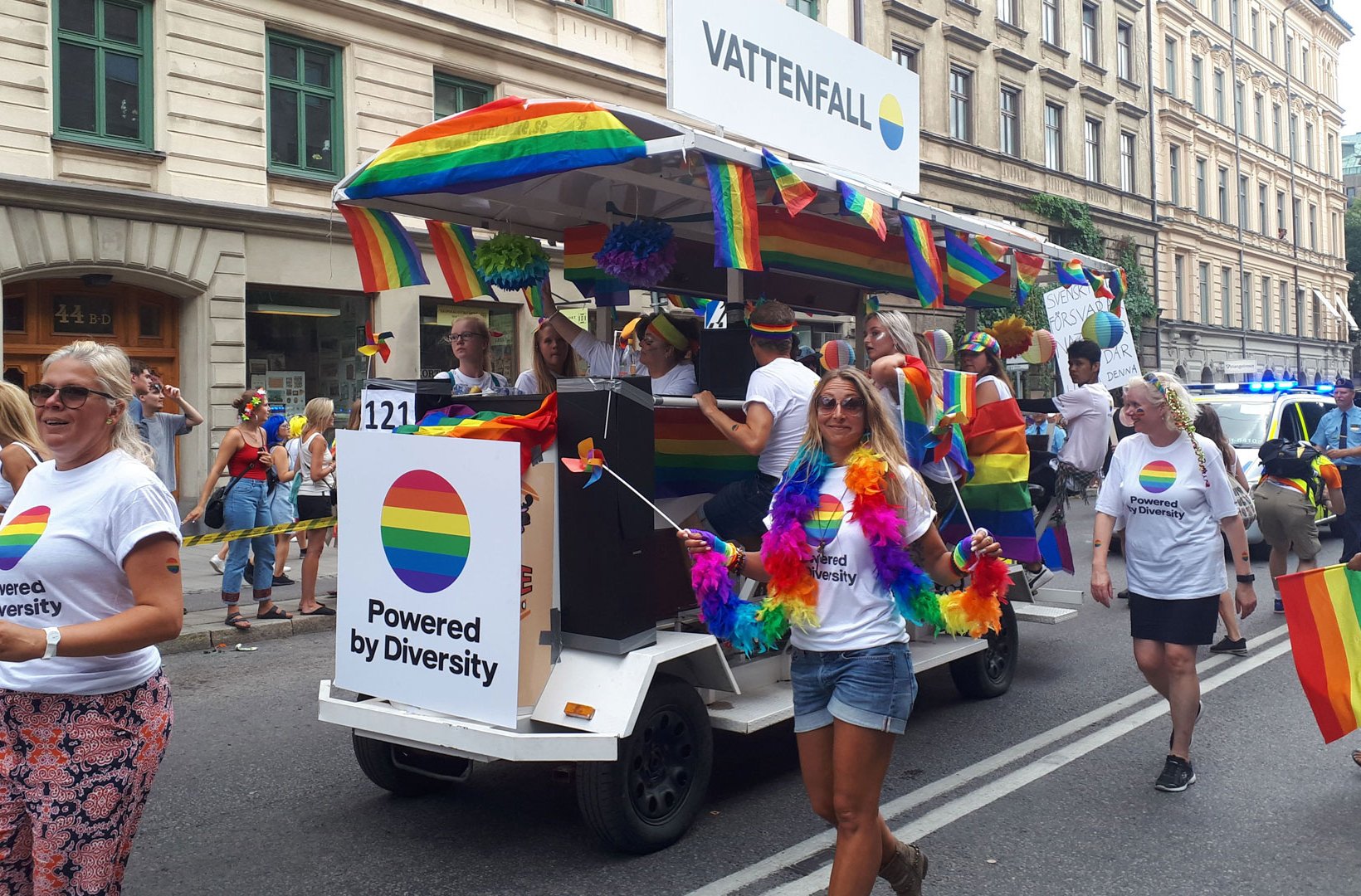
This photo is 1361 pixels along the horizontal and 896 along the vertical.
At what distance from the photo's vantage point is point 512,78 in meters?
18.8

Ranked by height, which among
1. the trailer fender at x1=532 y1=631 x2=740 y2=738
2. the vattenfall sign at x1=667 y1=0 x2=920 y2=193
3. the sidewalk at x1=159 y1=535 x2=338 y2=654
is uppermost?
the vattenfall sign at x1=667 y1=0 x2=920 y2=193

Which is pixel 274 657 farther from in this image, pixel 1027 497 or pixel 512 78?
pixel 512 78

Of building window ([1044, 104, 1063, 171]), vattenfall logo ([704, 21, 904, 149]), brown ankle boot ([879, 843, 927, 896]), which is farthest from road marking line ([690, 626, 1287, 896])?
building window ([1044, 104, 1063, 171])

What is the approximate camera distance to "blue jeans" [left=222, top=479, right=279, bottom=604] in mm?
9188

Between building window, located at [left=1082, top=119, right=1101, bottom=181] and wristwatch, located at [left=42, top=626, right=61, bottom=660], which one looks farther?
building window, located at [left=1082, top=119, right=1101, bottom=181]

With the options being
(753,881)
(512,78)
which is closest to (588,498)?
(753,881)

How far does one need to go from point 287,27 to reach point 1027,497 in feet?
43.8


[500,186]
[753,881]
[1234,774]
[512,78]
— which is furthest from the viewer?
[512,78]

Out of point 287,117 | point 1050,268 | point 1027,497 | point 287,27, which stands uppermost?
point 287,27

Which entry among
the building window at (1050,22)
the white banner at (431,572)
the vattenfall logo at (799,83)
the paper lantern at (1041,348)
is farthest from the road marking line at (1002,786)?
the building window at (1050,22)

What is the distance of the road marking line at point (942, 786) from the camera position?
4.28 m

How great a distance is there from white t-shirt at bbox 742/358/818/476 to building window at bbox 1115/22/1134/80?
36.4m

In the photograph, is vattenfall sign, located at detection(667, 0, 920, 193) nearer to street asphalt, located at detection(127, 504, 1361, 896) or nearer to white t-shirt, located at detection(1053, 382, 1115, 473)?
white t-shirt, located at detection(1053, 382, 1115, 473)

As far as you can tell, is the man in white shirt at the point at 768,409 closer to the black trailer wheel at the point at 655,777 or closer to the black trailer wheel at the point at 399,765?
the black trailer wheel at the point at 655,777
